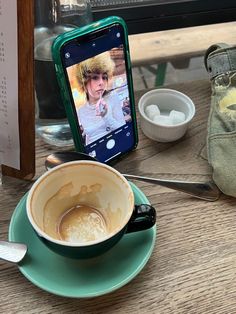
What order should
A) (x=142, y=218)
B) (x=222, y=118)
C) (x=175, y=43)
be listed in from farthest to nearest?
(x=175, y=43), (x=222, y=118), (x=142, y=218)

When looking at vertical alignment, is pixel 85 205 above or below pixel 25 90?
below

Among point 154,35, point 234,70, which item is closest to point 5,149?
point 234,70

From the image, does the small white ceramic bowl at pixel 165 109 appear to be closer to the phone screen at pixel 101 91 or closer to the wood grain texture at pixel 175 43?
the phone screen at pixel 101 91

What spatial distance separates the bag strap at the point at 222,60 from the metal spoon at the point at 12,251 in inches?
13.5

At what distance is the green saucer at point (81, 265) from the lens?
44 centimetres

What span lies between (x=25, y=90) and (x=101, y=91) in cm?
10

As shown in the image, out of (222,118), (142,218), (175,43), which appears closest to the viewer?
(142,218)

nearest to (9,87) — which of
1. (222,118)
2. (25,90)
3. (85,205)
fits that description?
(25,90)

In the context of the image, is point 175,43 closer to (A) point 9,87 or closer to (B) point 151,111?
(B) point 151,111

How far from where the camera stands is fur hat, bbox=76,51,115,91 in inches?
20.2

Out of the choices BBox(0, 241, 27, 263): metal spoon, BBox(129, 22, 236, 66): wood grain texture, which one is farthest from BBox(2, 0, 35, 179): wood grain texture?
BBox(129, 22, 236, 66): wood grain texture

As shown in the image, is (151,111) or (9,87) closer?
(9,87)

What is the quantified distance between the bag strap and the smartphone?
0.14 metres

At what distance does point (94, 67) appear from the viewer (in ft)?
1.72
